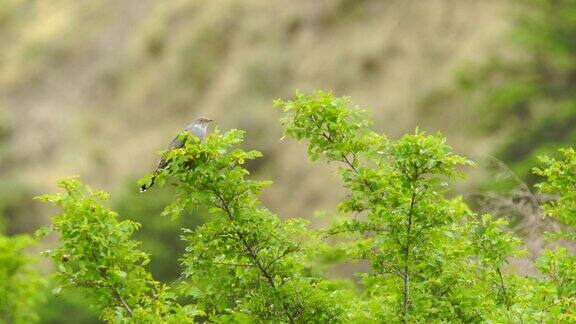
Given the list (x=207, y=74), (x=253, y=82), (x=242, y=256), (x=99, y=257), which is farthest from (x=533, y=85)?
(x=99, y=257)

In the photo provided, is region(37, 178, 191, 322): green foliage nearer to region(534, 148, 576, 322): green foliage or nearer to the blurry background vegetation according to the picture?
region(534, 148, 576, 322): green foliage

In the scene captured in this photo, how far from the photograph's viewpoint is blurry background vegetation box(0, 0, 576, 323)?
97.3 ft

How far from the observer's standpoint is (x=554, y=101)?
28.5 meters

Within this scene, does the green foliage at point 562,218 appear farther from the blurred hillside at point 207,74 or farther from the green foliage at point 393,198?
the blurred hillside at point 207,74

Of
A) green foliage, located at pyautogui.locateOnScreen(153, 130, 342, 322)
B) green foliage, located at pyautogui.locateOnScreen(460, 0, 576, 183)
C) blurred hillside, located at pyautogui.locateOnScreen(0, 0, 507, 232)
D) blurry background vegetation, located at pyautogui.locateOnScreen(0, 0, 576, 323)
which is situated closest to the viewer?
green foliage, located at pyautogui.locateOnScreen(153, 130, 342, 322)

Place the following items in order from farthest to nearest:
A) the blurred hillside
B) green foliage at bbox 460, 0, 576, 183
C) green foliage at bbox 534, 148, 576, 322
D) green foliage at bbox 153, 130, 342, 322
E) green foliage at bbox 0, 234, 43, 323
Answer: the blurred hillside, green foliage at bbox 460, 0, 576, 183, green foliage at bbox 0, 234, 43, 323, green foliage at bbox 534, 148, 576, 322, green foliage at bbox 153, 130, 342, 322

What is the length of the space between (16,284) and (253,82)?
27191 millimetres

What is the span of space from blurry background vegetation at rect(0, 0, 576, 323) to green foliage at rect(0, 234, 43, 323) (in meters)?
13.6

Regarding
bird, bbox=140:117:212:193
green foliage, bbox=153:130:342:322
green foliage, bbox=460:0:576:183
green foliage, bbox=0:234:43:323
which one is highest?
green foliage, bbox=460:0:576:183

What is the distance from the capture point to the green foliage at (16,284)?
14195 millimetres

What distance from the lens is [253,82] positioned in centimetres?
4103

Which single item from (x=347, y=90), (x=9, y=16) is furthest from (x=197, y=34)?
(x=9, y=16)

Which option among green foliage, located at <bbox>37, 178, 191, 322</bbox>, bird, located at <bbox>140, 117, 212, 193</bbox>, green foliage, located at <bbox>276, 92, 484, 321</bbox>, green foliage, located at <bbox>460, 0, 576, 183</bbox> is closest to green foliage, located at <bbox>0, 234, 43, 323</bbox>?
bird, located at <bbox>140, 117, 212, 193</bbox>

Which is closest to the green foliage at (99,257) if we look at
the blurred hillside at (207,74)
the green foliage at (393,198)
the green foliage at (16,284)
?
the green foliage at (393,198)
